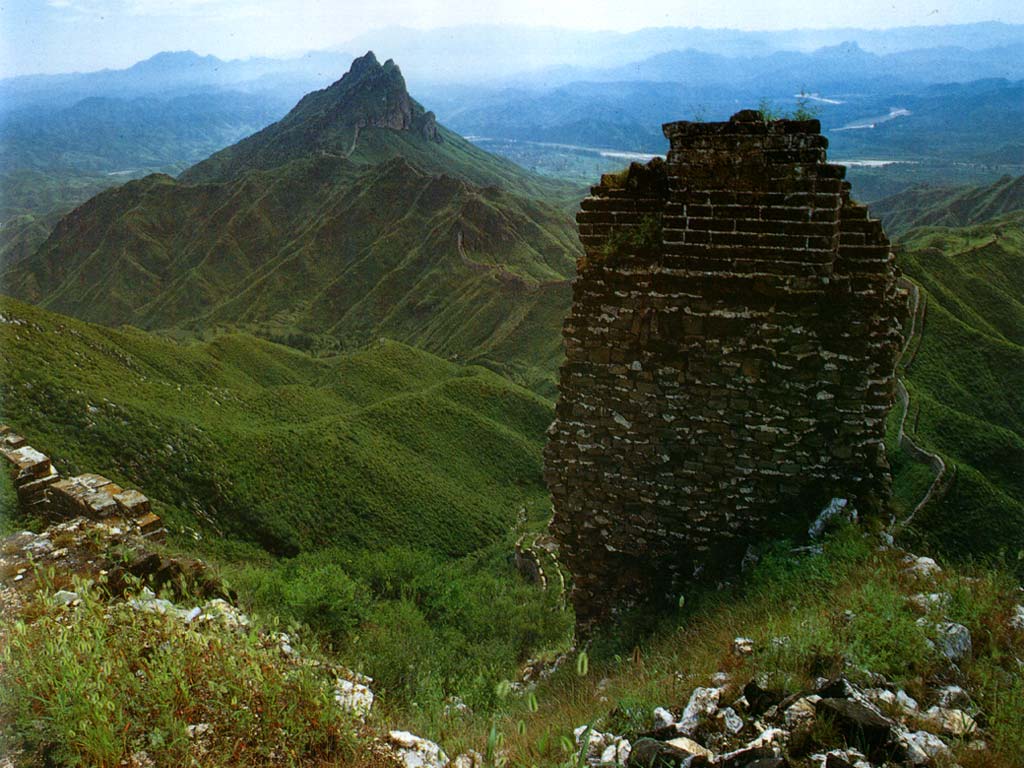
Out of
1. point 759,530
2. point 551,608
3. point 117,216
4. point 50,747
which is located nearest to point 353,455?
point 551,608

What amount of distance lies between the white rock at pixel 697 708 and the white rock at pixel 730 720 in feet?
0.18

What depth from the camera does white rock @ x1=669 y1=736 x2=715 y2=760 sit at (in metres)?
3.21

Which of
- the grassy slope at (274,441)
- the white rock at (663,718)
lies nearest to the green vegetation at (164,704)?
the white rock at (663,718)

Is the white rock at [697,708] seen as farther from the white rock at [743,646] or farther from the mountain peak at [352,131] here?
the mountain peak at [352,131]

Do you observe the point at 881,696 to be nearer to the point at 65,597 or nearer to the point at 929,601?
the point at 929,601

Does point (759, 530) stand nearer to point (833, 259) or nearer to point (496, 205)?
point (833, 259)

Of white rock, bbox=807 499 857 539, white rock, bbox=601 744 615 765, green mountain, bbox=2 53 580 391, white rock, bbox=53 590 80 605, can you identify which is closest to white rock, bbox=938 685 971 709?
white rock, bbox=601 744 615 765

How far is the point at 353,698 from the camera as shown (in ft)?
13.9

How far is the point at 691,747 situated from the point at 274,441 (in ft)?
61.2

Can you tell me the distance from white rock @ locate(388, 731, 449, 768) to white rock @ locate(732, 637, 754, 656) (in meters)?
1.91

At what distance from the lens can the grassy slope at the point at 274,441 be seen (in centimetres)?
1662

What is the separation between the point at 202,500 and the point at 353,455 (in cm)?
581

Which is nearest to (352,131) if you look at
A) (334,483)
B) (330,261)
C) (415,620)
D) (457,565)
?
(330,261)

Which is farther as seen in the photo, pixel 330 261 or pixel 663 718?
pixel 330 261
